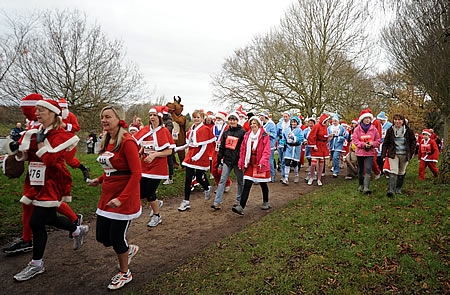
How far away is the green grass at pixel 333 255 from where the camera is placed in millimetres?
3367

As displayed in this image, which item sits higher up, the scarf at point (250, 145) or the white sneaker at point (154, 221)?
the scarf at point (250, 145)

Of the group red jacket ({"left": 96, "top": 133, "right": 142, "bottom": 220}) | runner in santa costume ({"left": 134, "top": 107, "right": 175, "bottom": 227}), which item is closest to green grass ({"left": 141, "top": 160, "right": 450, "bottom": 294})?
red jacket ({"left": 96, "top": 133, "right": 142, "bottom": 220})

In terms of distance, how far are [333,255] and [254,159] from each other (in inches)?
A: 107

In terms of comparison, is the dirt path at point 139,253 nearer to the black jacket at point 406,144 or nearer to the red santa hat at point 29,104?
the red santa hat at point 29,104

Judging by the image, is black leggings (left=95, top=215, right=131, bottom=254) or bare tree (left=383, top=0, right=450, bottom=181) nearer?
black leggings (left=95, top=215, right=131, bottom=254)

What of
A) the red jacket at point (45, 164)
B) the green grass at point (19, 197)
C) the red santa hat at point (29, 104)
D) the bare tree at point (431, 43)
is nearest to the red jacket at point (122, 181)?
the red jacket at point (45, 164)

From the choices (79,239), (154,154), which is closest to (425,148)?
(154,154)

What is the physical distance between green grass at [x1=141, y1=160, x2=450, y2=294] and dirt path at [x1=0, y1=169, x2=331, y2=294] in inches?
14.6

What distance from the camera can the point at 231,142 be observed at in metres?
6.59

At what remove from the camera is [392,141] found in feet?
22.2

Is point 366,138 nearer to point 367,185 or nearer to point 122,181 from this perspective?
point 367,185

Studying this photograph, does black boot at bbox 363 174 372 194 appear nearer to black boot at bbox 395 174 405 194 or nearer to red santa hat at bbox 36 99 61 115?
black boot at bbox 395 174 405 194

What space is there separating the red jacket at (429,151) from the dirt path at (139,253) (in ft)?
17.6

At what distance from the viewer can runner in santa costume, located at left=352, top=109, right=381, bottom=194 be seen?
23.0 ft
